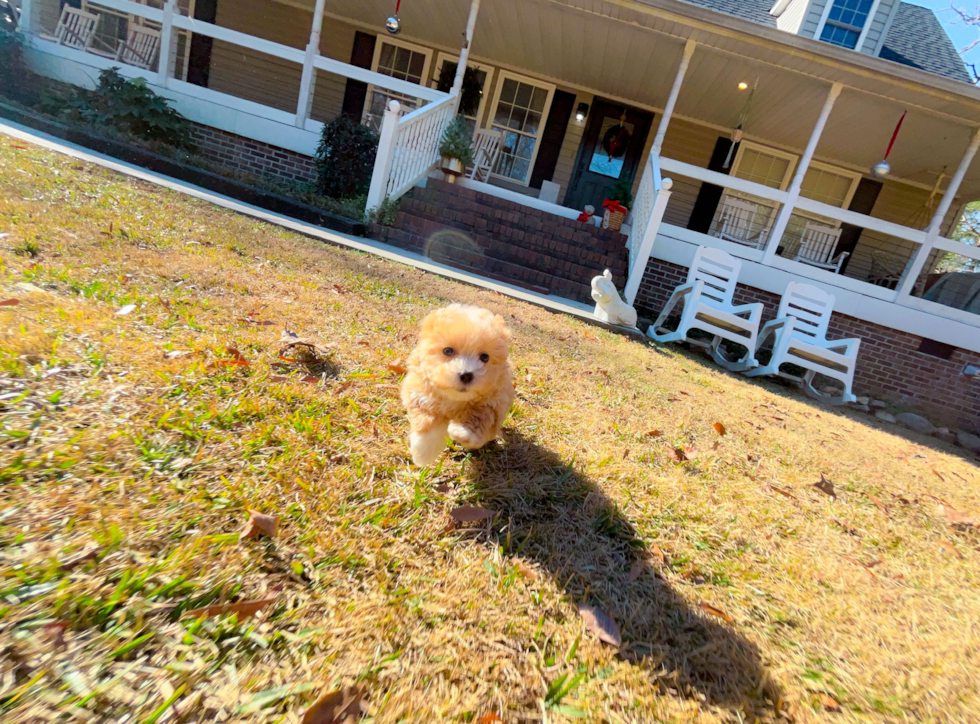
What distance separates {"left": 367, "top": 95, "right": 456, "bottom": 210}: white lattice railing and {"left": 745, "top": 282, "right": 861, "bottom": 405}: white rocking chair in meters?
5.84

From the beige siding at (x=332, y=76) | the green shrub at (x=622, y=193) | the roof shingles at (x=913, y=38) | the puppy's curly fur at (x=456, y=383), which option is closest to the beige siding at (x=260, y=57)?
the beige siding at (x=332, y=76)

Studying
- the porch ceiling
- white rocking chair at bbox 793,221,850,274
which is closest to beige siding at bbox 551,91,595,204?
the porch ceiling

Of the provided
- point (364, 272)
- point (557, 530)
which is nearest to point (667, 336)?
point (364, 272)

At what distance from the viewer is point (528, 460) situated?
7.20 feet

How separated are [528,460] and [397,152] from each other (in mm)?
6599

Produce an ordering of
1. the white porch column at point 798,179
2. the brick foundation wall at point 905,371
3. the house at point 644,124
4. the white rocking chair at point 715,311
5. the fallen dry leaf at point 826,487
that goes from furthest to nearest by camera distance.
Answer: the brick foundation wall at point 905,371, the white porch column at point 798,179, the house at point 644,124, the white rocking chair at point 715,311, the fallen dry leaf at point 826,487

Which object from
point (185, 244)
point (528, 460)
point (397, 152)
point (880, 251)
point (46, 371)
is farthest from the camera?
point (880, 251)

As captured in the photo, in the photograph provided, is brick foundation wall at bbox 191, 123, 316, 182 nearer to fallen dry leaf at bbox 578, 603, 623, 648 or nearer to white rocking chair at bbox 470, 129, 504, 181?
white rocking chair at bbox 470, 129, 504, 181

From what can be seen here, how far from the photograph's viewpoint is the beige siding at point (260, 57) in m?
11.8

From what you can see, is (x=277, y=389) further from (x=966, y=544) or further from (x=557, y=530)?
(x=966, y=544)

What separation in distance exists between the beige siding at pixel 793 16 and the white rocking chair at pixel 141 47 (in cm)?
1375

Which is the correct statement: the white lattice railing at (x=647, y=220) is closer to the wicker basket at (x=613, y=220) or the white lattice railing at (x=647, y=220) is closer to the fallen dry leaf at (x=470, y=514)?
the wicker basket at (x=613, y=220)

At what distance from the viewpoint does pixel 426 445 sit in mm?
1852

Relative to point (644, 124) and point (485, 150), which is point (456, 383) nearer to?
point (485, 150)
